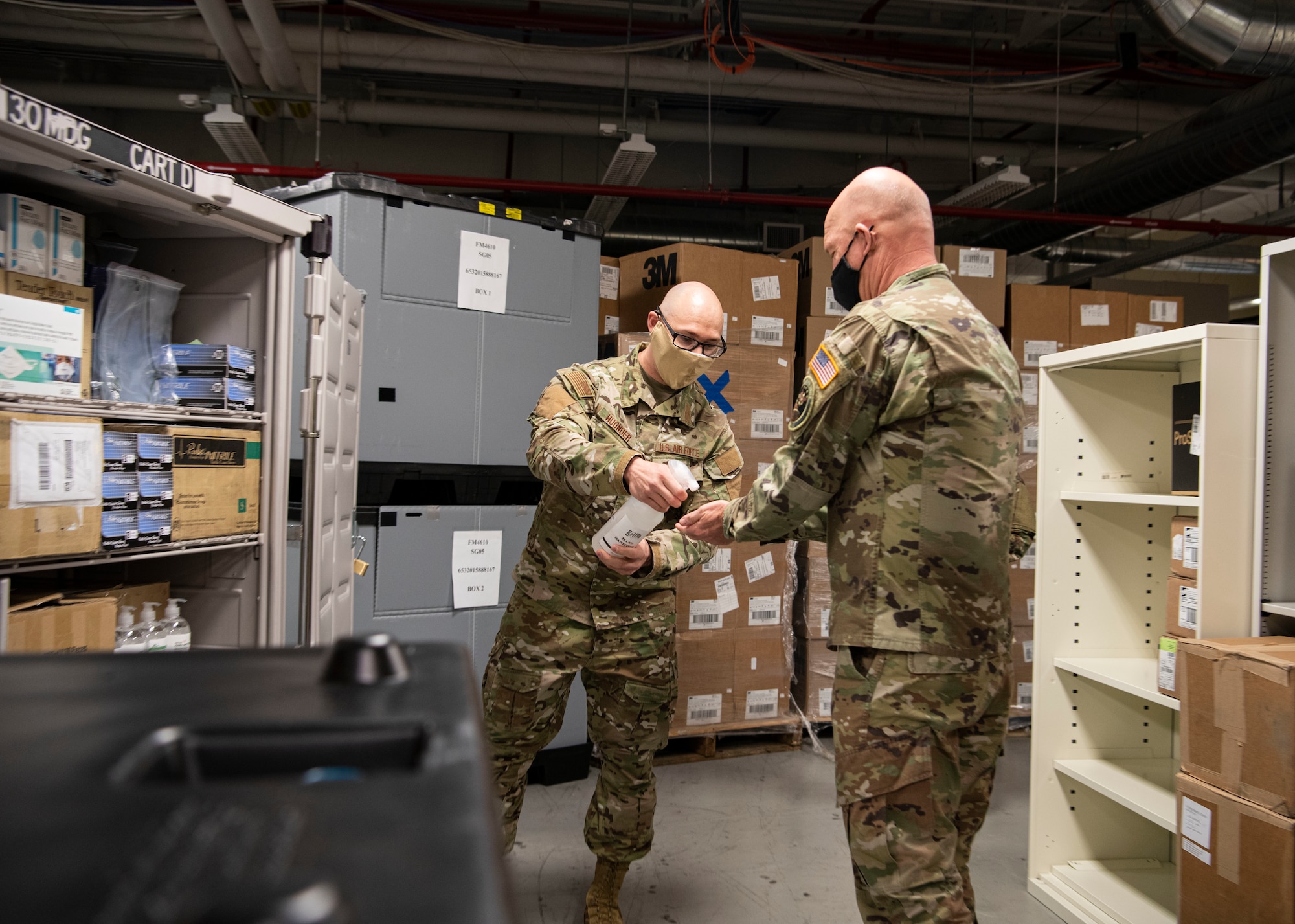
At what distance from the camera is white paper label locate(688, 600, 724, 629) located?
3598 mm

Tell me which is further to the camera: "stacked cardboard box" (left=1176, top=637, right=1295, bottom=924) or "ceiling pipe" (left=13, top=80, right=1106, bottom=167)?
"ceiling pipe" (left=13, top=80, right=1106, bottom=167)

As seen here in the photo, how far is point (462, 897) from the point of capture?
290mm

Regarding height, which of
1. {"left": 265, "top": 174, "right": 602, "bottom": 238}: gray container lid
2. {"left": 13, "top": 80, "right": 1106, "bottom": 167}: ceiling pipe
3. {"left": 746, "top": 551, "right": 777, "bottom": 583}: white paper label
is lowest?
{"left": 746, "top": 551, "right": 777, "bottom": 583}: white paper label

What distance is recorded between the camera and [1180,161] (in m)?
4.19

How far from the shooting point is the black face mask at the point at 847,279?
1734 mm

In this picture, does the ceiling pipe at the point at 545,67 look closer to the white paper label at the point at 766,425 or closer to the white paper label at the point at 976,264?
the white paper label at the point at 976,264

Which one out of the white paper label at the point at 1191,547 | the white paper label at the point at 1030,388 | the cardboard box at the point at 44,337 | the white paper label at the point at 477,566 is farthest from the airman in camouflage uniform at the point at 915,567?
the white paper label at the point at 1030,388

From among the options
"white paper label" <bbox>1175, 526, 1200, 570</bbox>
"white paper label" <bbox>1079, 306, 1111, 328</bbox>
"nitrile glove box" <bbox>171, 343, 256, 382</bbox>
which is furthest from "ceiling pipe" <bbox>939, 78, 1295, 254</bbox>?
"nitrile glove box" <bbox>171, 343, 256, 382</bbox>

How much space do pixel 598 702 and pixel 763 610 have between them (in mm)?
1581

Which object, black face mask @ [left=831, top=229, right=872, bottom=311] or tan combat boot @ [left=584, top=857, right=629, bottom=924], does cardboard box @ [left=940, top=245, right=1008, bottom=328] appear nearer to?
black face mask @ [left=831, top=229, right=872, bottom=311]

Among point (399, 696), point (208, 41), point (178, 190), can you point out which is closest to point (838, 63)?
point (208, 41)

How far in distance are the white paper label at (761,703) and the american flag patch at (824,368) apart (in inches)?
97.6

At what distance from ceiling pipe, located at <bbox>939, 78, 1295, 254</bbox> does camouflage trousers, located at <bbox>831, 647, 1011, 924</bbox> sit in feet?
12.2

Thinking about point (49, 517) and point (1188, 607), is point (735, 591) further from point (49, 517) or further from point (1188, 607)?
point (49, 517)
